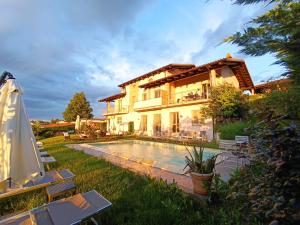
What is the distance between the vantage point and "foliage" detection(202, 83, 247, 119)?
16517 mm

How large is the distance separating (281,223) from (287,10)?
8.79ft

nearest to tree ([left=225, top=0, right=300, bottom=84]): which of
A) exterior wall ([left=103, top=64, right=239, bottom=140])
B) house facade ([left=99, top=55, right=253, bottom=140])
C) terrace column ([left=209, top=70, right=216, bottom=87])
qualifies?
house facade ([left=99, top=55, right=253, bottom=140])

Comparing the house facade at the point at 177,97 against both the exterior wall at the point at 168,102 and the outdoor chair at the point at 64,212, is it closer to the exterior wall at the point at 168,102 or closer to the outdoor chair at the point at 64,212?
the exterior wall at the point at 168,102

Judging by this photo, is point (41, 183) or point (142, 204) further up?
point (41, 183)

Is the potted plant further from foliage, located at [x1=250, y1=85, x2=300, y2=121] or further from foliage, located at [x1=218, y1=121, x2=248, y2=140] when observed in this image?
foliage, located at [x1=218, y1=121, x2=248, y2=140]

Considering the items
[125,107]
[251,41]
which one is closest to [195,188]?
[251,41]

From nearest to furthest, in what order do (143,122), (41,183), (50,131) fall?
(41,183)
(143,122)
(50,131)

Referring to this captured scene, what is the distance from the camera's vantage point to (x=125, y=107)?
104 feet

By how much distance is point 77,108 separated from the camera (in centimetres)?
5138

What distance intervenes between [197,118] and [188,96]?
2772 mm

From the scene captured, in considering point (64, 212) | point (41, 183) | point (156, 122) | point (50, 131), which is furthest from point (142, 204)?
point (50, 131)

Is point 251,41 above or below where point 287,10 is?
below

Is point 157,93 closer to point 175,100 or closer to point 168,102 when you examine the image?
point 168,102

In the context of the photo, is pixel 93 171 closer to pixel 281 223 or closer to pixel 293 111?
pixel 281 223
